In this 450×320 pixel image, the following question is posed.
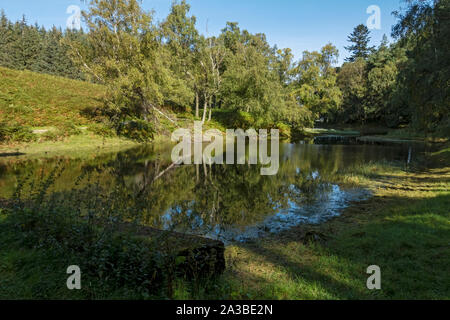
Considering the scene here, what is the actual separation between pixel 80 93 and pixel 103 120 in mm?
17831

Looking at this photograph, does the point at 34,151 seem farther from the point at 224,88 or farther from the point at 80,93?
the point at 224,88

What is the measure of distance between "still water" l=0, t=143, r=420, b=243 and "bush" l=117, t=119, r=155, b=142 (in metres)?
11.5

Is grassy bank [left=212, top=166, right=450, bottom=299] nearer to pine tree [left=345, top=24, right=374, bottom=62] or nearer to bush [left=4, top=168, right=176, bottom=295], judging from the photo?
bush [left=4, top=168, right=176, bottom=295]

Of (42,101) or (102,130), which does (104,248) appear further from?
(42,101)

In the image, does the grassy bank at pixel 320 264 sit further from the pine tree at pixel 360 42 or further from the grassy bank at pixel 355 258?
the pine tree at pixel 360 42

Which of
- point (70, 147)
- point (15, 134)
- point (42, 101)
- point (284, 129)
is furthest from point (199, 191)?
point (284, 129)

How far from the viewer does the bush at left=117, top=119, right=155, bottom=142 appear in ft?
106

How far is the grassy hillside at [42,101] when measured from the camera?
26.8m

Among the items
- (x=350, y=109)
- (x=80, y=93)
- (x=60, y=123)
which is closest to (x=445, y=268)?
(x=60, y=123)

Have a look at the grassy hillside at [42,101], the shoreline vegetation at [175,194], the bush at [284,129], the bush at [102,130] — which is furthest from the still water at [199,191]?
the bush at [284,129]

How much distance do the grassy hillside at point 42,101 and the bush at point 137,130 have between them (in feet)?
13.5

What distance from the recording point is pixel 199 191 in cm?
1305
